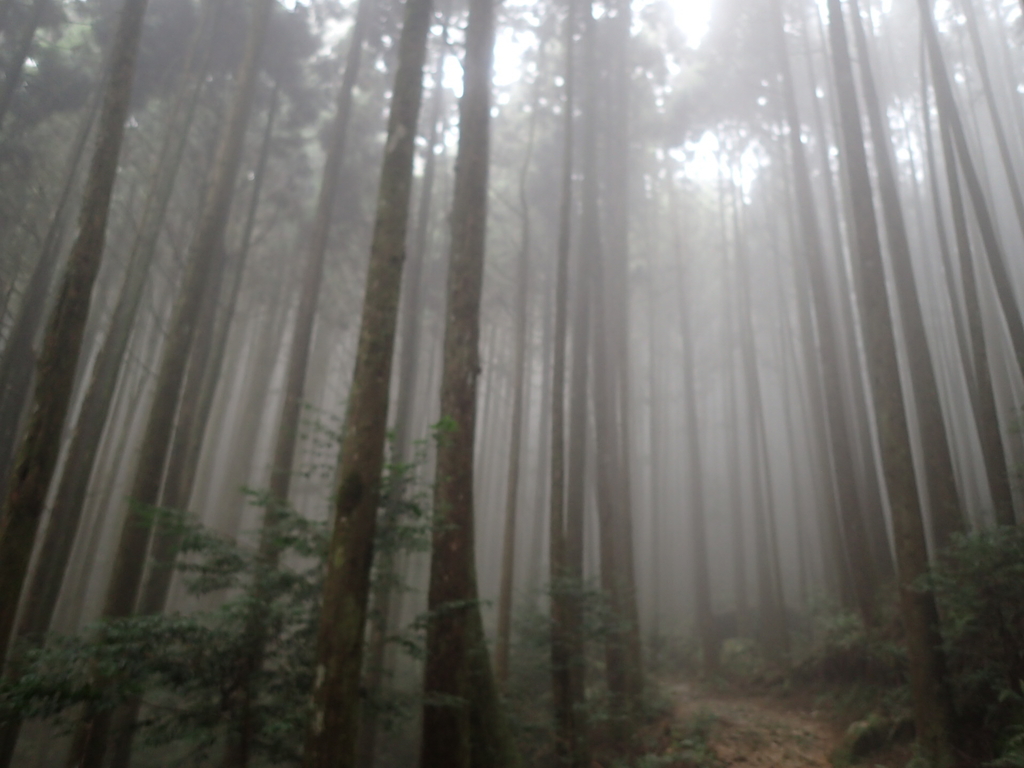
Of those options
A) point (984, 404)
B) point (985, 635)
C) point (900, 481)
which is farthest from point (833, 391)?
point (985, 635)

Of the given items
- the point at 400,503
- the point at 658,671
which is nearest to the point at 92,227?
the point at 400,503

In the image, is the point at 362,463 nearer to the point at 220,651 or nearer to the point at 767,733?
the point at 220,651

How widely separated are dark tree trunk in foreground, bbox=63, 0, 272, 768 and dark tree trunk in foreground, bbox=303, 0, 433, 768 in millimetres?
1957

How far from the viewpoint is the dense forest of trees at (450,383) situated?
5.09 metres

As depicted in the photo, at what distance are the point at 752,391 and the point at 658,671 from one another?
8.16 m

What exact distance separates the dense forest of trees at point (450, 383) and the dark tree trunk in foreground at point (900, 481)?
0.04m

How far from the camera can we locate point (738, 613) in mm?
18984

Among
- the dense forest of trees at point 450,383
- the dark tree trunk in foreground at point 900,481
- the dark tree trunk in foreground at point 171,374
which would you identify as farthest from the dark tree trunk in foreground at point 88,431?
the dark tree trunk in foreground at point 900,481

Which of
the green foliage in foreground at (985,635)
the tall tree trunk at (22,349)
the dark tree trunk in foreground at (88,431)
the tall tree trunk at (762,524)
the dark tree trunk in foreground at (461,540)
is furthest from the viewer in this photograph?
the tall tree trunk at (762,524)

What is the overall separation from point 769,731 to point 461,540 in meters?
6.12

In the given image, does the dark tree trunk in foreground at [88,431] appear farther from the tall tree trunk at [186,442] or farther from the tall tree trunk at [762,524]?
the tall tree trunk at [762,524]

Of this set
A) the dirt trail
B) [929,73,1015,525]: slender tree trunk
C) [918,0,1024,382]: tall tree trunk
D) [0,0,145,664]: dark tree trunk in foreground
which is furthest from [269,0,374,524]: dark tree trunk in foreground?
[918,0,1024,382]: tall tree trunk

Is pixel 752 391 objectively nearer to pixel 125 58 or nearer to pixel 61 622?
pixel 125 58

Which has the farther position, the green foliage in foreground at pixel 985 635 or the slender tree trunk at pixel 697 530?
the slender tree trunk at pixel 697 530
